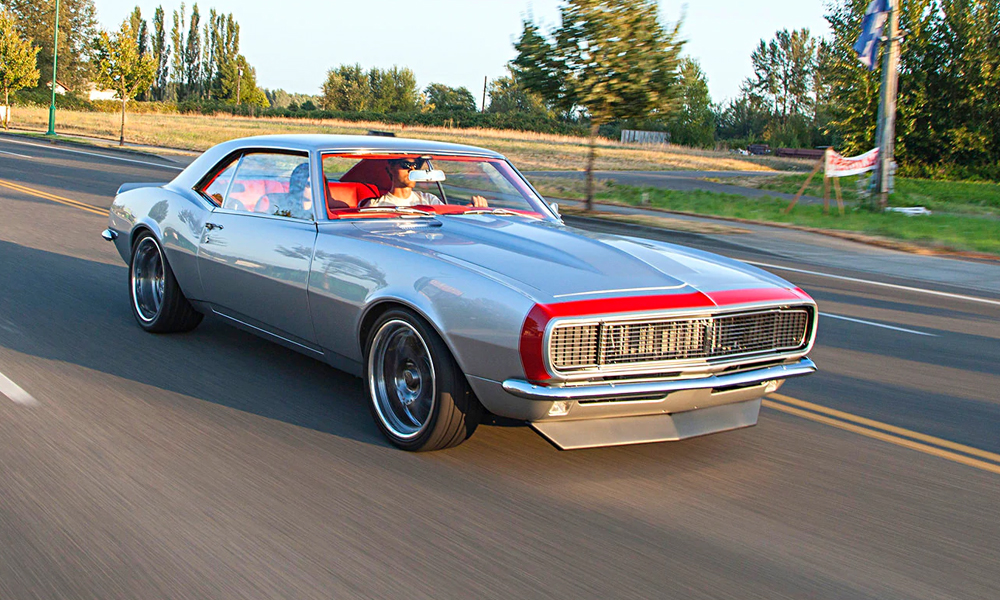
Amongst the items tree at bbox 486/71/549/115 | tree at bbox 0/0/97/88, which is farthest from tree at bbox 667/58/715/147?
tree at bbox 0/0/97/88

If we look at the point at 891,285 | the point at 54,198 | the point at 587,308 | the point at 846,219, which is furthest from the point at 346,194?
the point at 846,219

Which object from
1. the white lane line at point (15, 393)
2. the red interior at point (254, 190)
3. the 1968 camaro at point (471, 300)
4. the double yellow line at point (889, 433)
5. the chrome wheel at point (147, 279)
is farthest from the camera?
the chrome wheel at point (147, 279)

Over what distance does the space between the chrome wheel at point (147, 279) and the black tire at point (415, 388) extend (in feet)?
8.60

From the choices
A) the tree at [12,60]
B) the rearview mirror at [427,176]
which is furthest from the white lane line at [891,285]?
the tree at [12,60]

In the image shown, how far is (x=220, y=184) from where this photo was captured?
20.3 feet

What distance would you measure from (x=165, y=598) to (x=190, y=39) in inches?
4740

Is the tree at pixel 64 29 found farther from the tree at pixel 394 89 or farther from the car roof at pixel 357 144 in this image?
the car roof at pixel 357 144

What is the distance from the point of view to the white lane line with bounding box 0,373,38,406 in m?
5.07

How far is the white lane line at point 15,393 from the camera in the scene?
5066mm

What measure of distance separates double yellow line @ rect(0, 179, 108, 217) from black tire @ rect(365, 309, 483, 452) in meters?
10.5

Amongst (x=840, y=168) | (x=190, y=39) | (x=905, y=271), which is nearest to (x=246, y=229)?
(x=905, y=271)

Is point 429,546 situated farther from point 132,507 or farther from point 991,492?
point 991,492

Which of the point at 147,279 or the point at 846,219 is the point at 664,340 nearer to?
the point at 147,279

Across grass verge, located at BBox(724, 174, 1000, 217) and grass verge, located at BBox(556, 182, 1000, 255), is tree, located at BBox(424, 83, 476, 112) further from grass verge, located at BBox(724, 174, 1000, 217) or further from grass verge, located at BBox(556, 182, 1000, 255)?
grass verge, located at BBox(556, 182, 1000, 255)
